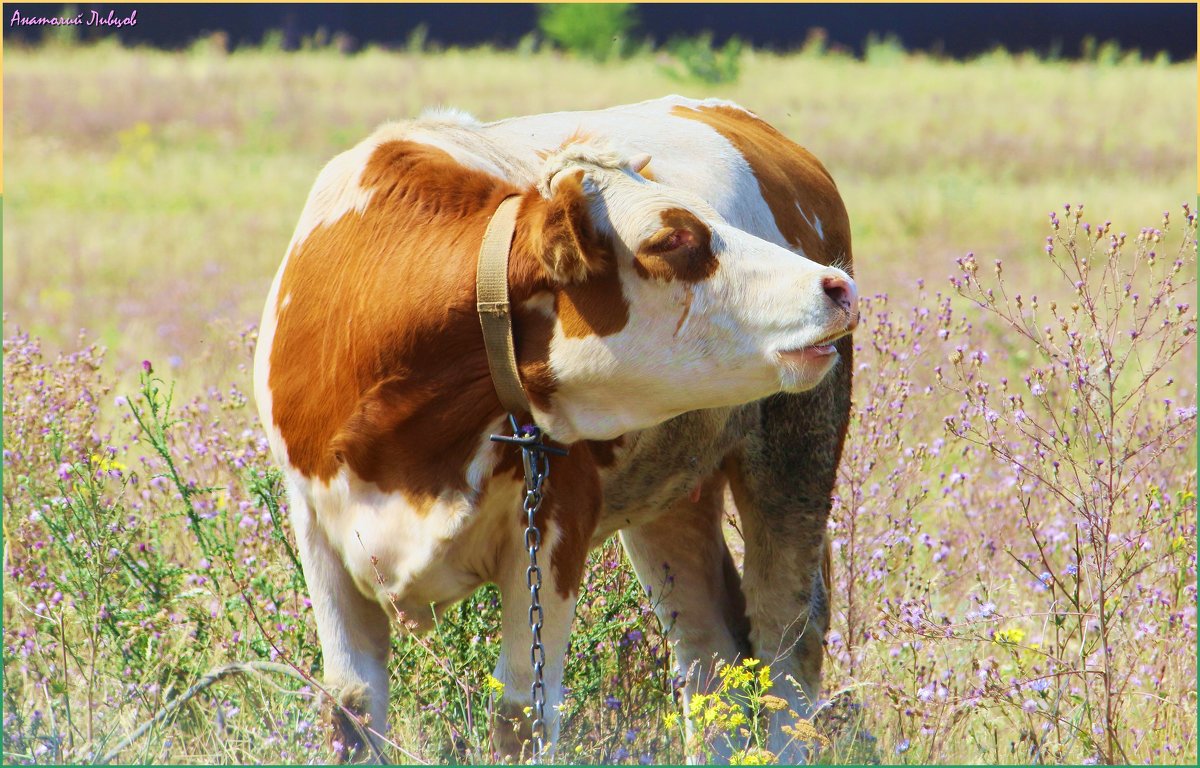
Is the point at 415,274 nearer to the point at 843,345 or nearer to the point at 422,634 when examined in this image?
the point at 422,634

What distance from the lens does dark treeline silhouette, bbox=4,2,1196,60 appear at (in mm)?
27766

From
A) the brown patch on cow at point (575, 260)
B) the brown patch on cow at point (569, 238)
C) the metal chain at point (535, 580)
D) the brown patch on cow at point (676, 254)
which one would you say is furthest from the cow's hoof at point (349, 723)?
the brown patch on cow at point (676, 254)

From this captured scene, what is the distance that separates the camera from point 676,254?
10.9 ft

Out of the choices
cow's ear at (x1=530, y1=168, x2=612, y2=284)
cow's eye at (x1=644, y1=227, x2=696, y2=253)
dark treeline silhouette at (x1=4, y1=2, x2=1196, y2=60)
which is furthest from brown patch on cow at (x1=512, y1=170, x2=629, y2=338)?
dark treeline silhouette at (x1=4, y1=2, x2=1196, y2=60)

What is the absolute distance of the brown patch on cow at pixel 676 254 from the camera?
10.9ft

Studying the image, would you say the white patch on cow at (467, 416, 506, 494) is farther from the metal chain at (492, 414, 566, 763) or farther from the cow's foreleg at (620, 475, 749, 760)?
the cow's foreleg at (620, 475, 749, 760)

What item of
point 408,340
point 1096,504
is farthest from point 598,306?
point 1096,504

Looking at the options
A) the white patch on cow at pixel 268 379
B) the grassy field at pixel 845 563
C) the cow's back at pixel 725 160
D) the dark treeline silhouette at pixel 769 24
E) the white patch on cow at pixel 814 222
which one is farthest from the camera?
the dark treeline silhouette at pixel 769 24

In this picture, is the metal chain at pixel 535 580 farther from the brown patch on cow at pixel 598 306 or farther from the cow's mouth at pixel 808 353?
the cow's mouth at pixel 808 353

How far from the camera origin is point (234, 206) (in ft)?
50.4

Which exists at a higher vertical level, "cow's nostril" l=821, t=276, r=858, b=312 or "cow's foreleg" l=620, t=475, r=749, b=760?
"cow's nostril" l=821, t=276, r=858, b=312

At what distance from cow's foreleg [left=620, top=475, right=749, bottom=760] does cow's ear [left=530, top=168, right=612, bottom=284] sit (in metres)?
1.59

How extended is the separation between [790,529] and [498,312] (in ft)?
5.75

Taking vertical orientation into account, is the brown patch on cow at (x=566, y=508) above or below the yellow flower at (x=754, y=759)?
above
